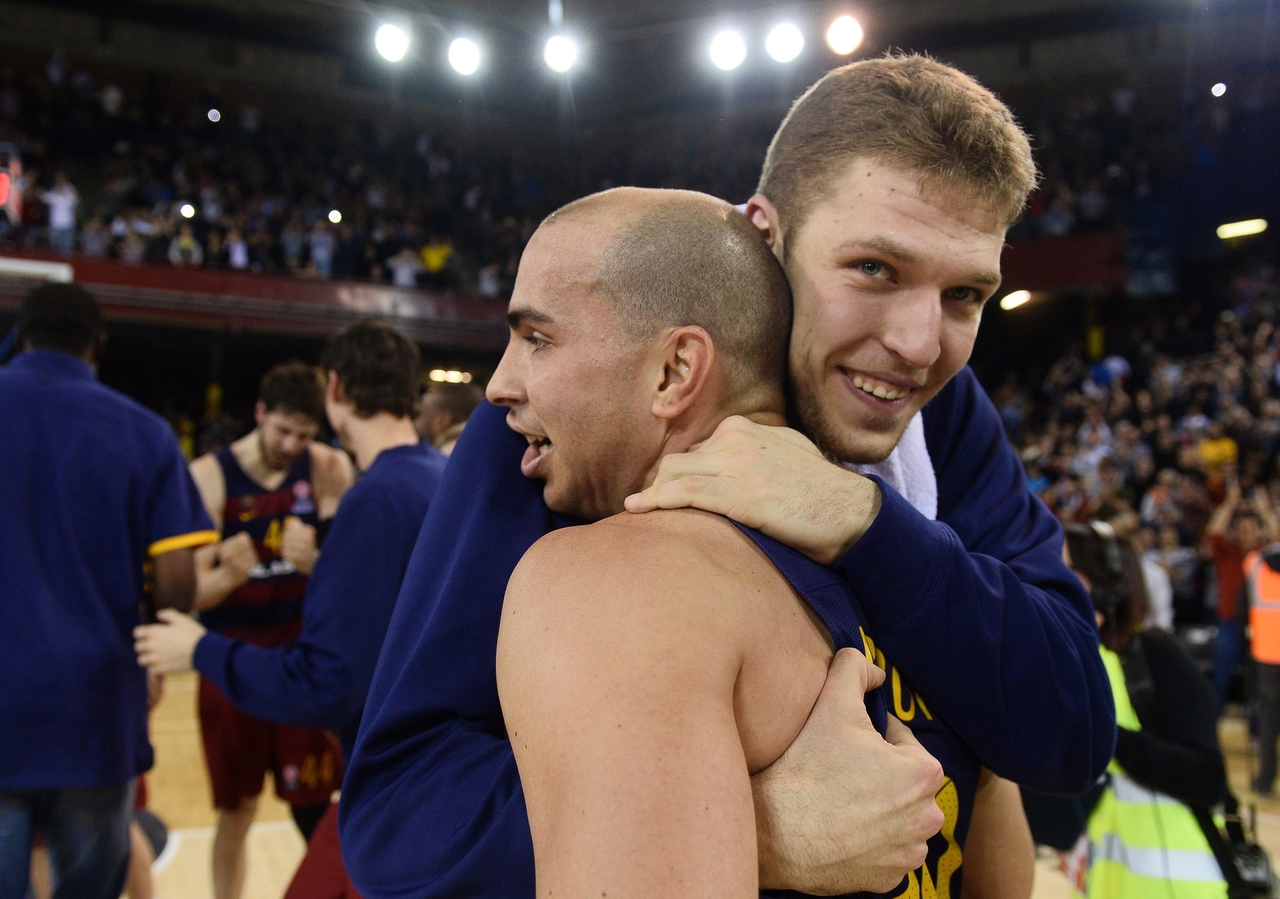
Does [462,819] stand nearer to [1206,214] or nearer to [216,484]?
[216,484]

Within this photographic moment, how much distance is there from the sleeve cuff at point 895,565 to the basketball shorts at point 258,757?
2935 millimetres

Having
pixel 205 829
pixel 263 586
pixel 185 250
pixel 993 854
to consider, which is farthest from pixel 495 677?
pixel 185 250

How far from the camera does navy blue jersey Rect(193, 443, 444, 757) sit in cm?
232

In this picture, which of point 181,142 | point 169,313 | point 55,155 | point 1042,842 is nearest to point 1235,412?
point 1042,842

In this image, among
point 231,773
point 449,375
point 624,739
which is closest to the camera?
point 624,739

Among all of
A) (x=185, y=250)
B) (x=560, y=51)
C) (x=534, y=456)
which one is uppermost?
(x=560, y=51)

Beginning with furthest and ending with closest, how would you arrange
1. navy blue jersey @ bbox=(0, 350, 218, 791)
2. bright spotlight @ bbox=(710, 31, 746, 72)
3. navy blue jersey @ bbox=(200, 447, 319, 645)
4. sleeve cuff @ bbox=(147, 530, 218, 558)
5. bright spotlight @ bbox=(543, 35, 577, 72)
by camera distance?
bright spotlight @ bbox=(710, 31, 746, 72) → bright spotlight @ bbox=(543, 35, 577, 72) → navy blue jersey @ bbox=(200, 447, 319, 645) → sleeve cuff @ bbox=(147, 530, 218, 558) → navy blue jersey @ bbox=(0, 350, 218, 791)

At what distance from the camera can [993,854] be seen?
1386 mm

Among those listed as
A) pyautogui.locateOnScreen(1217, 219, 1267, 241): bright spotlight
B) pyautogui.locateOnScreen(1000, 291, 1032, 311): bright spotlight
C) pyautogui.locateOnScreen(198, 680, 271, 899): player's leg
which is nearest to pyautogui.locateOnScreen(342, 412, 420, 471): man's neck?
pyautogui.locateOnScreen(198, 680, 271, 899): player's leg

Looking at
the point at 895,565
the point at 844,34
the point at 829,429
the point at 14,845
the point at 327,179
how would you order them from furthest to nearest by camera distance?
the point at 327,179
the point at 844,34
the point at 14,845
the point at 829,429
the point at 895,565

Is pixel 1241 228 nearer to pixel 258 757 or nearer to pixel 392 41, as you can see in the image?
pixel 392 41

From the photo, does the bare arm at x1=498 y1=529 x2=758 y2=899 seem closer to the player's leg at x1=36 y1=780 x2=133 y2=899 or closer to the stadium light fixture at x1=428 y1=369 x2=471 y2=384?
the player's leg at x1=36 y1=780 x2=133 y2=899

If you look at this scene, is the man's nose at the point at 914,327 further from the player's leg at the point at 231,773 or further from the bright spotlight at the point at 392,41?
the bright spotlight at the point at 392,41

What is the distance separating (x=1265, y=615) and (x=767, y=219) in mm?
5873
